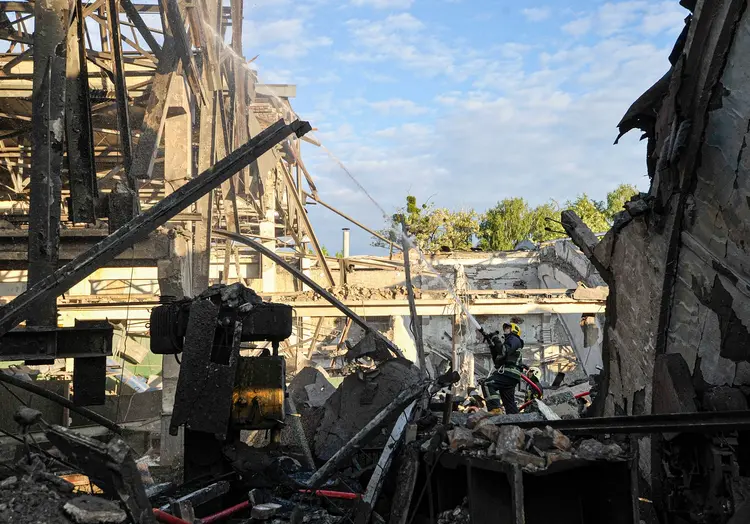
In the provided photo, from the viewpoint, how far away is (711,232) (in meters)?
4.54

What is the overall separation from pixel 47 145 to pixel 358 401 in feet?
11.5

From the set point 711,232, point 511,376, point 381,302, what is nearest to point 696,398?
point 711,232

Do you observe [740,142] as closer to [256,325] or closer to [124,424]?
[256,325]

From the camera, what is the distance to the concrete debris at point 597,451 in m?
3.91

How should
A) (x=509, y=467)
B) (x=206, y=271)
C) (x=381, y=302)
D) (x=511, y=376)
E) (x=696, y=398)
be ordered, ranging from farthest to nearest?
(x=381, y=302) < (x=206, y=271) < (x=511, y=376) < (x=696, y=398) < (x=509, y=467)

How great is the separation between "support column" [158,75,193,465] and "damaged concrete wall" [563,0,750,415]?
17.7ft

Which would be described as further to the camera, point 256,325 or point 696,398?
point 256,325

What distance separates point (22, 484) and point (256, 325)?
2.26m

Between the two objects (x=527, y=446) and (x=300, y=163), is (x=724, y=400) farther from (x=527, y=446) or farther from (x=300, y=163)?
(x=300, y=163)

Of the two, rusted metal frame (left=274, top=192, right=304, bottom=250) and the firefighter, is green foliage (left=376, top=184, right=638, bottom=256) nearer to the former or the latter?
rusted metal frame (left=274, top=192, right=304, bottom=250)

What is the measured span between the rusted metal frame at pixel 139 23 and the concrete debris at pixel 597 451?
251 inches

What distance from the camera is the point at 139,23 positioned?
805cm

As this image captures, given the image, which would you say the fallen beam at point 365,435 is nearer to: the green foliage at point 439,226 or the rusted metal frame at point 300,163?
the rusted metal frame at point 300,163

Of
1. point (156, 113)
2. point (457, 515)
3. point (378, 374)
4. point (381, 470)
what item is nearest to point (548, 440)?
point (457, 515)
